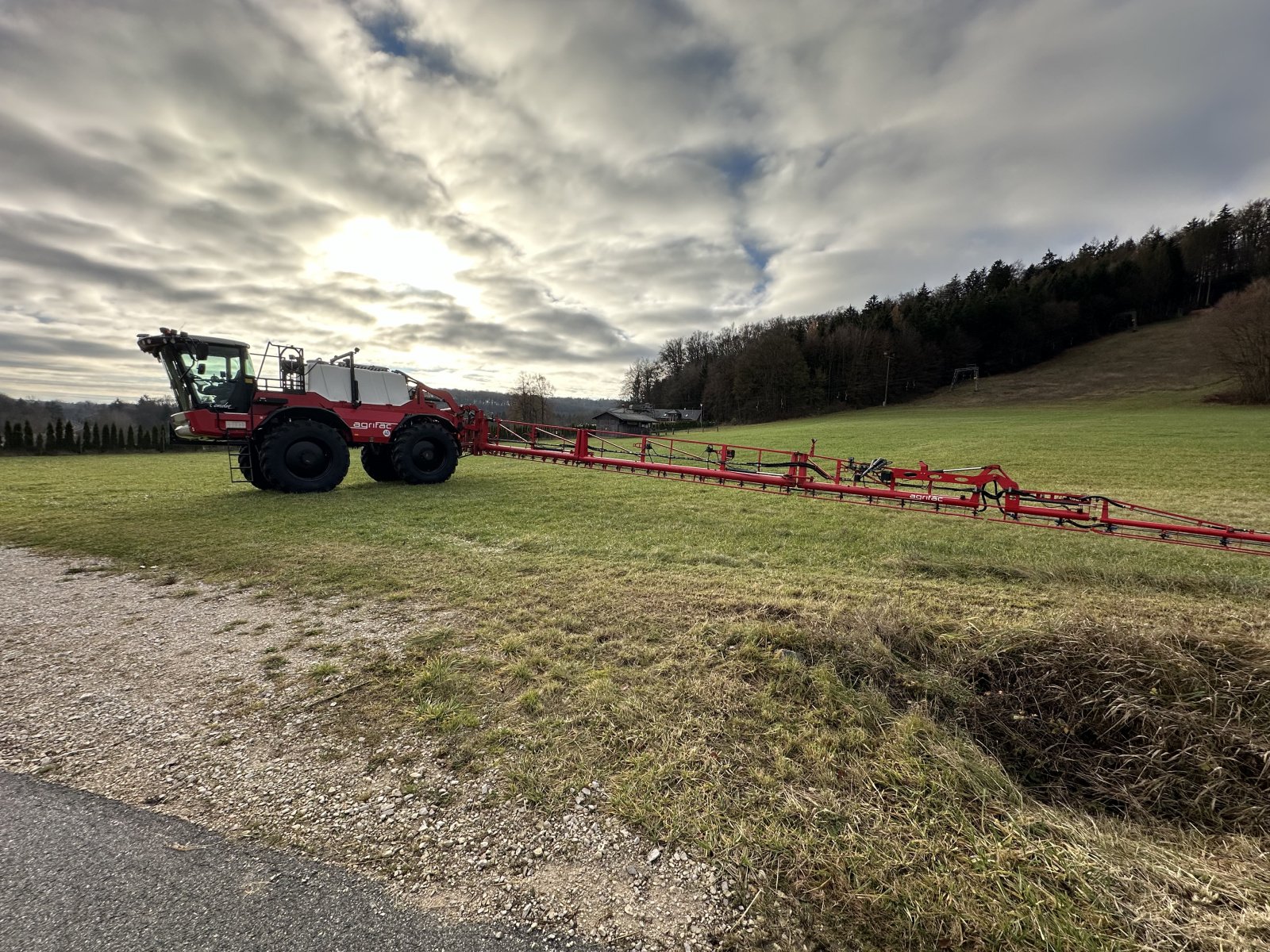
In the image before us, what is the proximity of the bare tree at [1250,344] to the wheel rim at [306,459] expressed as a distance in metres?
63.3

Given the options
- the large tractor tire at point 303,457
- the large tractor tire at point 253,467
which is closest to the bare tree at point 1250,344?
the large tractor tire at point 303,457

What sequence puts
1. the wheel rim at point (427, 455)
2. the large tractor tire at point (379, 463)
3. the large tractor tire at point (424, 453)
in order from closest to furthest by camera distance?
1. the large tractor tire at point (424, 453)
2. the wheel rim at point (427, 455)
3. the large tractor tire at point (379, 463)

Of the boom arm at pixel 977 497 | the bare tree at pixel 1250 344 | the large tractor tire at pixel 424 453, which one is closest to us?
the boom arm at pixel 977 497

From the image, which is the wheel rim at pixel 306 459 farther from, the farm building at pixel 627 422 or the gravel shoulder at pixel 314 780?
the farm building at pixel 627 422

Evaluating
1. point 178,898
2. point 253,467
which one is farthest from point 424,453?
point 178,898

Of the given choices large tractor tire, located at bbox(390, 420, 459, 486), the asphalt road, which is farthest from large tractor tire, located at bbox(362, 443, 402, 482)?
the asphalt road

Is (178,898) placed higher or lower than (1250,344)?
lower

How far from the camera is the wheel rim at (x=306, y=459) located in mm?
10555

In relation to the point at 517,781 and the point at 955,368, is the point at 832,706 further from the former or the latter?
the point at 955,368

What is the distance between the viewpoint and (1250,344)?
40.8m

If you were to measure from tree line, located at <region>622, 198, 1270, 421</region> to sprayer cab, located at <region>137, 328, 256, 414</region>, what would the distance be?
64.2 metres

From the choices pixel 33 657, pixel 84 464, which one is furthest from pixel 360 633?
pixel 84 464

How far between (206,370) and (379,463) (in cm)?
411

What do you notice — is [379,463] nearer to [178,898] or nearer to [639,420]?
[178,898]
